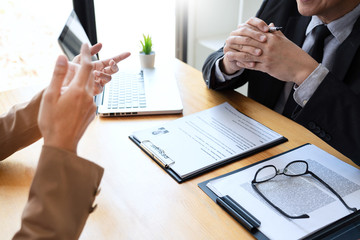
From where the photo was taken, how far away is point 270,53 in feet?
3.34

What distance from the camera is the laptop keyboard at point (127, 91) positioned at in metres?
1.20

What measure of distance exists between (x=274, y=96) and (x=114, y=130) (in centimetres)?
64

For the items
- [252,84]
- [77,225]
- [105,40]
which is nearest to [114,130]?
[77,225]

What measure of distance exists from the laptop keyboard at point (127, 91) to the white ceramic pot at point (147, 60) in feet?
0.19

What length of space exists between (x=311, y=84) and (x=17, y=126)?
0.81m

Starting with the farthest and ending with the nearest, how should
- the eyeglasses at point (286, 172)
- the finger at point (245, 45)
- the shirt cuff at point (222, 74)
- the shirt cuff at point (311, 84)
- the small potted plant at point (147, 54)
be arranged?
1. the small potted plant at point (147, 54)
2. the shirt cuff at point (222, 74)
3. the finger at point (245, 45)
4. the shirt cuff at point (311, 84)
5. the eyeglasses at point (286, 172)

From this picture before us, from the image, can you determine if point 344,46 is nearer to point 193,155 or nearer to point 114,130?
point 193,155

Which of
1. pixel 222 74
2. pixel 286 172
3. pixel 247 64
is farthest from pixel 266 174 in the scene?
pixel 222 74

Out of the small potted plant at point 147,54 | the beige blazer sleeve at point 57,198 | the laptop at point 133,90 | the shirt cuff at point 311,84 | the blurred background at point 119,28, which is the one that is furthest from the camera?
the blurred background at point 119,28

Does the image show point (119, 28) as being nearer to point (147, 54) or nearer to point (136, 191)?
point (147, 54)

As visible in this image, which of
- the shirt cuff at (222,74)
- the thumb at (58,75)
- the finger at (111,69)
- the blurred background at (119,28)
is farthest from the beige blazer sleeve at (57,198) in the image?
the blurred background at (119,28)

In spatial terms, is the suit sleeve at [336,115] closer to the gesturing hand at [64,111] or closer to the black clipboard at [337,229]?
the black clipboard at [337,229]

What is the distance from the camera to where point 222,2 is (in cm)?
257

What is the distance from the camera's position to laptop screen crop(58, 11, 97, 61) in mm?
1225
